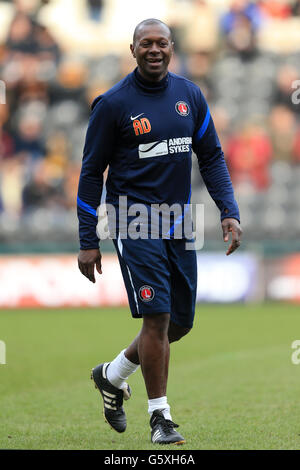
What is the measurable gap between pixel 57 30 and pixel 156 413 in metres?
17.9

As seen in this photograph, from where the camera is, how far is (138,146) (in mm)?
5473

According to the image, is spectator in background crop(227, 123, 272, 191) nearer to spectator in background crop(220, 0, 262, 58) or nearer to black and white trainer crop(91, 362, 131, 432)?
spectator in background crop(220, 0, 262, 58)

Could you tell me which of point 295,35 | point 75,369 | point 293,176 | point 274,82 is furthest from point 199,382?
point 295,35

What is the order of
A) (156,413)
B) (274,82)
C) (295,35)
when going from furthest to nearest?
1. (295,35)
2. (274,82)
3. (156,413)

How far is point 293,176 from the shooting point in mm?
17547

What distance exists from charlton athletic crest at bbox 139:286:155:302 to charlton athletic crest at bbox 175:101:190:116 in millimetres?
1078

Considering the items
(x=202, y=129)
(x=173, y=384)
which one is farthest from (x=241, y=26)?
(x=202, y=129)

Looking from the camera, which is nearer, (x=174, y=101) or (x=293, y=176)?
(x=174, y=101)

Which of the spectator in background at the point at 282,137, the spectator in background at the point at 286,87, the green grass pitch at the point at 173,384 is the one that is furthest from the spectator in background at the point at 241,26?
the green grass pitch at the point at 173,384

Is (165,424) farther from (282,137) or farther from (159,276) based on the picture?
(282,137)

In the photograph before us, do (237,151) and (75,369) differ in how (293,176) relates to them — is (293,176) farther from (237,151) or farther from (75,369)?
(75,369)

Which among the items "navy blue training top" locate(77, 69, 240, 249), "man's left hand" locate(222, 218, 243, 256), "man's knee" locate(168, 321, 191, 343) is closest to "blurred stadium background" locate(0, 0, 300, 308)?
"man's knee" locate(168, 321, 191, 343)

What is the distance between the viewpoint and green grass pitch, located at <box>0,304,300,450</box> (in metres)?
5.53

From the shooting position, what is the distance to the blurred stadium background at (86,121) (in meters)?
16.1
